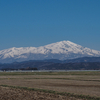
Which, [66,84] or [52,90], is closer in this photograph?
[52,90]

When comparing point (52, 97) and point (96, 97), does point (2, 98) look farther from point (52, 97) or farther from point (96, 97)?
point (96, 97)

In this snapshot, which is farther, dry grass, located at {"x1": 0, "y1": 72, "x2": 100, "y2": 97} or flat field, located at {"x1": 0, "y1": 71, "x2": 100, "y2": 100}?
dry grass, located at {"x1": 0, "y1": 72, "x2": 100, "y2": 97}

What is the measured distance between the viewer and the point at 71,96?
118ft

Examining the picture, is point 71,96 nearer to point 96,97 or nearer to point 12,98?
point 96,97

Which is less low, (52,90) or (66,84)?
(66,84)

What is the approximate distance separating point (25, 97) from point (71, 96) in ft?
20.9

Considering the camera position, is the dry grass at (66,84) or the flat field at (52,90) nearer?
the flat field at (52,90)

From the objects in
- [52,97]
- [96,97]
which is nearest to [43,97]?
[52,97]

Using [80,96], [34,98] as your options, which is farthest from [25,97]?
[80,96]

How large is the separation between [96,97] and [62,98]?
4.53 metres

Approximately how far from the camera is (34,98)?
34.7 meters

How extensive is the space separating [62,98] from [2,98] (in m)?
8.01

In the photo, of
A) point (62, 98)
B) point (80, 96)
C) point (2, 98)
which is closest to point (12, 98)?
point (2, 98)

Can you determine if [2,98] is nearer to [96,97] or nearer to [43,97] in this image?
[43,97]
